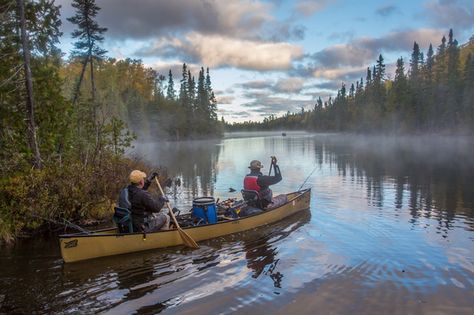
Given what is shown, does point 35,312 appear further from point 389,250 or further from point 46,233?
point 389,250

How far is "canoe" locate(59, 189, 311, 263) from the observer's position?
9539mm

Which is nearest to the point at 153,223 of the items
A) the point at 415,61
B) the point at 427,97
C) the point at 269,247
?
the point at 269,247

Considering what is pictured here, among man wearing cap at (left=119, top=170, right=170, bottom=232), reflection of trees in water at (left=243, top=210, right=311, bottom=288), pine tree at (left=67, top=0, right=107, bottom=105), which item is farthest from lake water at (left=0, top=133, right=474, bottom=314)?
pine tree at (left=67, top=0, right=107, bottom=105)

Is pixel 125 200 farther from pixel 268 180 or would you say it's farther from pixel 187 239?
pixel 268 180

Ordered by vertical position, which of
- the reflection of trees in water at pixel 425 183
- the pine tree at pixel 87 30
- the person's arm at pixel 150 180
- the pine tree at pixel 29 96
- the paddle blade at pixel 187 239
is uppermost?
the pine tree at pixel 87 30

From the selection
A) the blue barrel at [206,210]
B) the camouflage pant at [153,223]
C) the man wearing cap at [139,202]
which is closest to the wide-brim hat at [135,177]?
the man wearing cap at [139,202]

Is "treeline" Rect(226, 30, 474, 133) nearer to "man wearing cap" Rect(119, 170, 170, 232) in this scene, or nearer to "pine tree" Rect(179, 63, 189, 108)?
"pine tree" Rect(179, 63, 189, 108)

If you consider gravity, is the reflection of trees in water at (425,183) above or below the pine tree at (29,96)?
below

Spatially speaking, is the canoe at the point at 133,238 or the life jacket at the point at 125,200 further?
the life jacket at the point at 125,200

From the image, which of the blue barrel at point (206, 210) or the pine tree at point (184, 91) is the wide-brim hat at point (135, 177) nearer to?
the blue barrel at point (206, 210)

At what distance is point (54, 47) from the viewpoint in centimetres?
1694

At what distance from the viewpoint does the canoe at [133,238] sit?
376 inches

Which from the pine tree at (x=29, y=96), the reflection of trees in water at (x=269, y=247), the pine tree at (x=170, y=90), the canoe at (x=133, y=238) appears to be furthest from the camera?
the pine tree at (x=170, y=90)

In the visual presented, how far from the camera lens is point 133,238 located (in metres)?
10.2
